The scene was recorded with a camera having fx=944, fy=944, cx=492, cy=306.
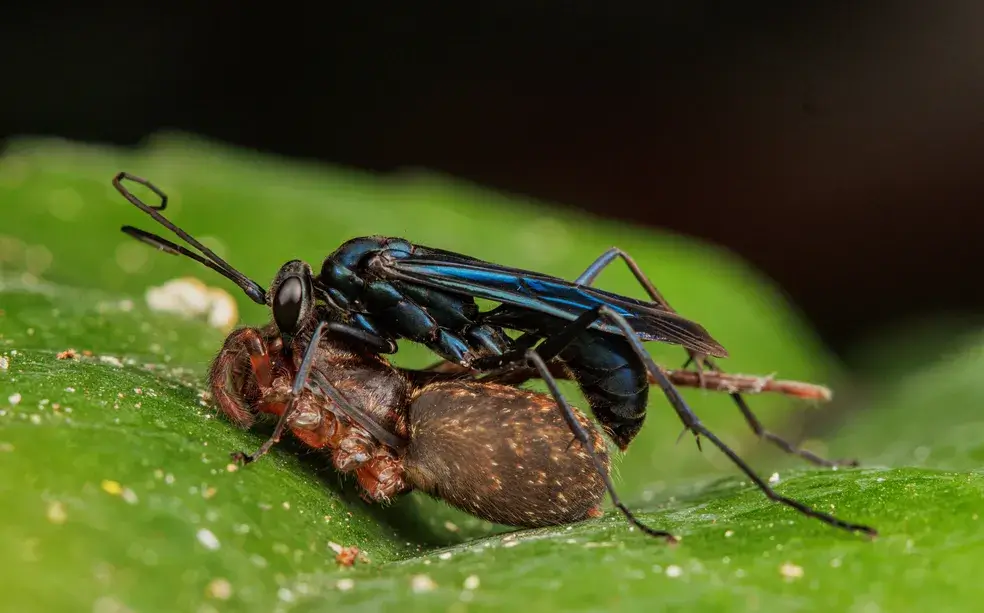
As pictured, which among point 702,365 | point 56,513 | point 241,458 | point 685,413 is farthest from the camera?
point 702,365

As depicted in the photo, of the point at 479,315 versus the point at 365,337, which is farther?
the point at 479,315

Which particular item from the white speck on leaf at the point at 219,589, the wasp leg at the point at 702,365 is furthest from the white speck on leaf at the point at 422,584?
the wasp leg at the point at 702,365

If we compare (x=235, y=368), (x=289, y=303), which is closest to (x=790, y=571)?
(x=289, y=303)

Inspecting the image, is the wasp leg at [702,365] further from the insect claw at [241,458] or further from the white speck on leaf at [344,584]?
the white speck on leaf at [344,584]

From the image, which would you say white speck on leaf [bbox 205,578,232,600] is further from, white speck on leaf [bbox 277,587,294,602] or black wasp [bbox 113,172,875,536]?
black wasp [bbox 113,172,875,536]

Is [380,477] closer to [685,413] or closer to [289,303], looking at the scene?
[289,303]

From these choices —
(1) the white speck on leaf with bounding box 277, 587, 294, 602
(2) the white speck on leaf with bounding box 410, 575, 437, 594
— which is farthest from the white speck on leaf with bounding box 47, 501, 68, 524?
(2) the white speck on leaf with bounding box 410, 575, 437, 594

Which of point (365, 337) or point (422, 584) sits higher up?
point (365, 337)
